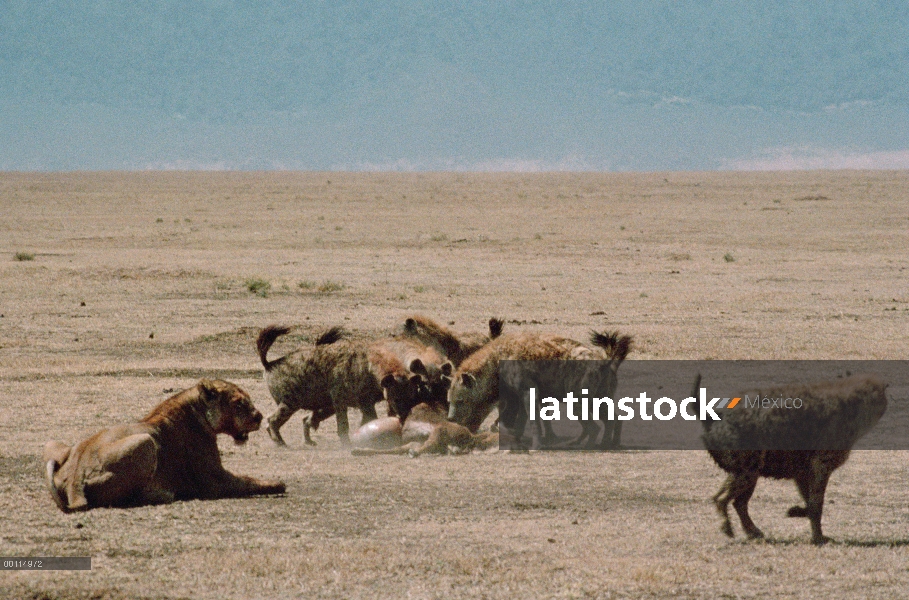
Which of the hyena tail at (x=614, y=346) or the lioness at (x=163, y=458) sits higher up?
the hyena tail at (x=614, y=346)

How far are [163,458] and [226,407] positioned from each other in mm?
531

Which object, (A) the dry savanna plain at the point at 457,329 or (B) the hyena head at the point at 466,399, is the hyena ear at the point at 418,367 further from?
(A) the dry savanna plain at the point at 457,329

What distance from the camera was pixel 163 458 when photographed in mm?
9102

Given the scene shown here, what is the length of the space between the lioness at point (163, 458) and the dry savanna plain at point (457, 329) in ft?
0.51

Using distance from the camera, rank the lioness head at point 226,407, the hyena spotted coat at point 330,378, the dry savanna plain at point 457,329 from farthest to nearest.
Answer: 1. the hyena spotted coat at point 330,378
2. the lioness head at point 226,407
3. the dry savanna plain at point 457,329

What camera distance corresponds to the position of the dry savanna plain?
7633 millimetres

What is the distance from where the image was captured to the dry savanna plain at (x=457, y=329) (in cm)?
763

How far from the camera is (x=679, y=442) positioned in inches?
→ 485

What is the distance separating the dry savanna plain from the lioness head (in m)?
0.54

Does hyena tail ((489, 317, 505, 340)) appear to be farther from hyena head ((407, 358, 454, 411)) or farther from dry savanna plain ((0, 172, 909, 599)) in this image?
dry savanna plain ((0, 172, 909, 599))

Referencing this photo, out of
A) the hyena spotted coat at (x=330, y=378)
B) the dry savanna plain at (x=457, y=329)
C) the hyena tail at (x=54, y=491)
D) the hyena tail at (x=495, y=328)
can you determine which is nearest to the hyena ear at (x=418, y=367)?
the hyena spotted coat at (x=330, y=378)

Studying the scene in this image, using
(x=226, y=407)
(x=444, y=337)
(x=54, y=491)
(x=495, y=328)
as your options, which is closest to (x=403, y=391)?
(x=444, y=337)

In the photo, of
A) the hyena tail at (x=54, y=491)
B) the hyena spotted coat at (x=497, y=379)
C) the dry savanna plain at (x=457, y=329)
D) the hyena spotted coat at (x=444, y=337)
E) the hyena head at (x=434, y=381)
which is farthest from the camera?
the hyena spotted coat at (x=444, y=337)

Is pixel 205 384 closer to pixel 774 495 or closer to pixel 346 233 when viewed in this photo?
pixel 774 495
